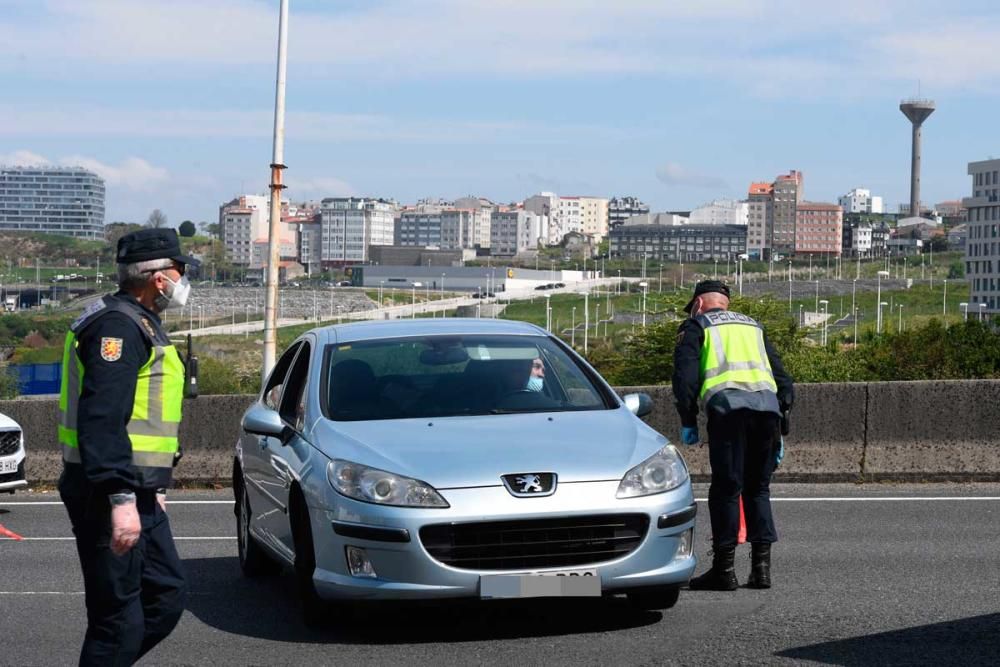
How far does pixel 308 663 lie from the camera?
22.9 feet

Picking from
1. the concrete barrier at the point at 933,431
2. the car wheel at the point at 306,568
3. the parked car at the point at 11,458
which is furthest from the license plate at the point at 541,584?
the parked car at the point at 11,458

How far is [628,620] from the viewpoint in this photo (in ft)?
25.6

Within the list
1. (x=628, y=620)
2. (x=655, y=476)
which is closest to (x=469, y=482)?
(x=655, y=476)

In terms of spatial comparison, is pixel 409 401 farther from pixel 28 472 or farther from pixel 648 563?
pixel 28 472

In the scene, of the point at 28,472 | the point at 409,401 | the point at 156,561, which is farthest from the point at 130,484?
the point at 28,472

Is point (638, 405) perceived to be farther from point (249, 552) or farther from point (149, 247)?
point (149, 247)

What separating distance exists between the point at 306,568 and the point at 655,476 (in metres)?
1.72

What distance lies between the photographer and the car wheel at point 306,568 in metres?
7.52

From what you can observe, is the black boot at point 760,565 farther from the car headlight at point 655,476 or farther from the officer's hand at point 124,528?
the officer's hand at point 124,528

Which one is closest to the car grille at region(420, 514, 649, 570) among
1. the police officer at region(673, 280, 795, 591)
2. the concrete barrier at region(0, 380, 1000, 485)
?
the police officer at region(673, 280, 795, 591)

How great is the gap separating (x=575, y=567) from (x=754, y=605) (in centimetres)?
144

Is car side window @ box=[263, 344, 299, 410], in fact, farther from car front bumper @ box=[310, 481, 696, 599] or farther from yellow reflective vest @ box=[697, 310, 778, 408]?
yellow reflective vest @ box=[697, 310, 778, 408]

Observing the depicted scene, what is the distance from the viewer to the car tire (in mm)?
7656

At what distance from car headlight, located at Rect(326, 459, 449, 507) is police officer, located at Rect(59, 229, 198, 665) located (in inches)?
72.5
